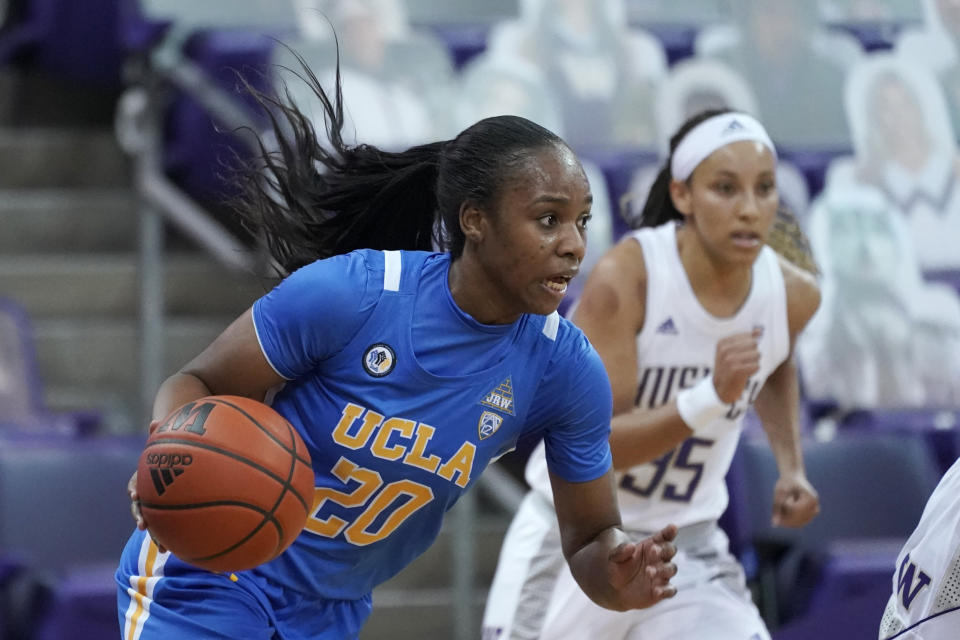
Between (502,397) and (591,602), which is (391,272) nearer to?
(502,397)

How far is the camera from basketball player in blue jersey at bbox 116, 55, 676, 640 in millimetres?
2814

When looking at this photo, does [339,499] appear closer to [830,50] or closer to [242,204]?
[242,204]

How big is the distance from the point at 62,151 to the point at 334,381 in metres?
5.04

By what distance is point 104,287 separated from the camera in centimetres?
680

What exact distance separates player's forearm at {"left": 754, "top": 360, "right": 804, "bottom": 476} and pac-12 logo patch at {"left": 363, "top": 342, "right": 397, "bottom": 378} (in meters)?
1.63

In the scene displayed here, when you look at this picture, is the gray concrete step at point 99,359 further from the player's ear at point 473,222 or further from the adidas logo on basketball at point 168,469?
the adidas logo on basketball at point 168,469

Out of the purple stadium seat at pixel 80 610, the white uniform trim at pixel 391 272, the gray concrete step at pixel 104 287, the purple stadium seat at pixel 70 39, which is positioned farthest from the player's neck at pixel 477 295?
the purple stadium seat at pixel 70 39

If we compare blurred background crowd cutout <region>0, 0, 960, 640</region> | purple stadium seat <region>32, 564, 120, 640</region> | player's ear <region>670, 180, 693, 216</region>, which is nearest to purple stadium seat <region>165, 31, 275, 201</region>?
blurred background crowd cutout <region>0, 0, 960, 640</region>

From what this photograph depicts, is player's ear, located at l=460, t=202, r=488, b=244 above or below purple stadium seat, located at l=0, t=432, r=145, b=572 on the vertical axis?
above

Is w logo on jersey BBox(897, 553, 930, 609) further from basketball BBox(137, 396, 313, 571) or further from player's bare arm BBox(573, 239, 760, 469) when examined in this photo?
basketball BBox(137, 396, 313, 571)

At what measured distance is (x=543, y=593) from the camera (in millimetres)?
3951

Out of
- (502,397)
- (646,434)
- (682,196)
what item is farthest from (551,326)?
(682,196)

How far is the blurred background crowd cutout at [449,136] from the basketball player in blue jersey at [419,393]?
1.58m

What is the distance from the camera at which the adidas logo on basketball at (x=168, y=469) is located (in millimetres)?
2637
